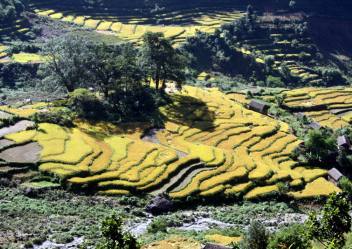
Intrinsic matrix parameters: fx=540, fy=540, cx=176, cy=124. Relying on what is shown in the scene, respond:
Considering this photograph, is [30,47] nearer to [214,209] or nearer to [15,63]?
[15,63]

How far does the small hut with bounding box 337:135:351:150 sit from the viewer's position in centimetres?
8214

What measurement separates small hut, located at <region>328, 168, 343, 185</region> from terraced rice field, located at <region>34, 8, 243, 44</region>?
7112cm

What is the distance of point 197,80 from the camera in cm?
12319

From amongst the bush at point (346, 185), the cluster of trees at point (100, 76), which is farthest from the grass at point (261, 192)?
the cluster of trees at point (100, 76)

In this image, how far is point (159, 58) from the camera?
92.9 meters

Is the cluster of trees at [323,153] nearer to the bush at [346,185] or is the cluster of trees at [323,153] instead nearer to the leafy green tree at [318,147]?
the leafy green tree at [318,147]

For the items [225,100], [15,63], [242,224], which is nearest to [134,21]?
[15,63]

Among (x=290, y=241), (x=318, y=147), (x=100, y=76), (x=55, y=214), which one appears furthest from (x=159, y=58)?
(x=290, y=241)

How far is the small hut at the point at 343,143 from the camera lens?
82.1 metres

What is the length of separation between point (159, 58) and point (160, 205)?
1453 inches

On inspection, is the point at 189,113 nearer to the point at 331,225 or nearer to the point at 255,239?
the point at 331,225

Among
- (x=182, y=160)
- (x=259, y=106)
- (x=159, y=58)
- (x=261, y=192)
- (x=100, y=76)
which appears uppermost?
(x=159, y=58)

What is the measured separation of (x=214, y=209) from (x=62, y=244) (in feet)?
67.8

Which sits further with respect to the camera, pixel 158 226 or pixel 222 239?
pixel 158 226
